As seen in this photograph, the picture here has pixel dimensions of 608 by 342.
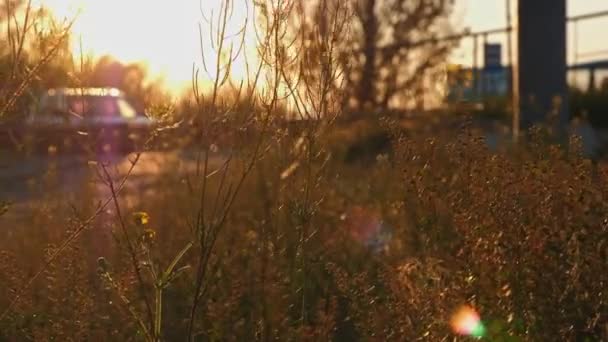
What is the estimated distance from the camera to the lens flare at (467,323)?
4.98 meters

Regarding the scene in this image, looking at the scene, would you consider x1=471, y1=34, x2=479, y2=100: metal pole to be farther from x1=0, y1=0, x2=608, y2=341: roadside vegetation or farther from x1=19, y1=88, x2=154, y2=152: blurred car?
x1=0, y1=0, x2=608, y2=341: roadside vegetation

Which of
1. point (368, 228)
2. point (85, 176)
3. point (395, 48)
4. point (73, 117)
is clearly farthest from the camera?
point (395, 48)

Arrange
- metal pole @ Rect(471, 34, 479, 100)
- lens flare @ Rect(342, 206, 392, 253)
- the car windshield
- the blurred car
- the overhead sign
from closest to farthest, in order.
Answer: the car windshield → the blurred car → lens flare @ Rect(342, 206, 392, 253) → metal pole @ Rect(471, 34, 479, 100) → the overhead sign

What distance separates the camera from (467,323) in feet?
16.8

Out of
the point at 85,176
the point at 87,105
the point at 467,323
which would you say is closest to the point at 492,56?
the point at 85,176

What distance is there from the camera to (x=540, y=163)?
5.63 metres

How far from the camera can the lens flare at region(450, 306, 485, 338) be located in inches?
196

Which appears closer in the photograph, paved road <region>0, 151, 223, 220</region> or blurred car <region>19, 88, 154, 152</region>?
blurred car <region>19, 88, 154, 152</region>

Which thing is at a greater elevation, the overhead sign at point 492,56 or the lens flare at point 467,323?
the overhead sign at point 492,56

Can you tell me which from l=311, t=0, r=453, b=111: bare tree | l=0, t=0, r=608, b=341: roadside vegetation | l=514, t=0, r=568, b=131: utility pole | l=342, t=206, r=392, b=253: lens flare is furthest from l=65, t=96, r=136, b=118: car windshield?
l=311, t=0, r=453, b=111: bare tree

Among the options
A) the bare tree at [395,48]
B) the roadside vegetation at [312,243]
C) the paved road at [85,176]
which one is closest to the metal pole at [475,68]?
the bare tree at [395,48]

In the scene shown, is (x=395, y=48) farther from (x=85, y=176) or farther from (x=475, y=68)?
(x=85, y=176)

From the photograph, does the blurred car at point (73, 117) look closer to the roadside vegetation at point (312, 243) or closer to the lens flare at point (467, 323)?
the roadside vegetation at point (312, 243)

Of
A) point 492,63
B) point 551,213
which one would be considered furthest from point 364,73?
point 551,213
